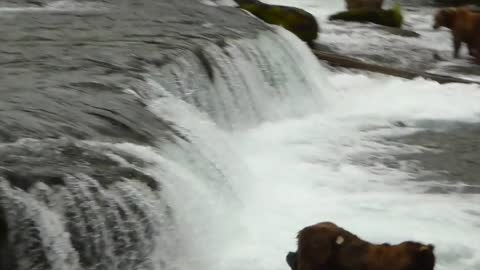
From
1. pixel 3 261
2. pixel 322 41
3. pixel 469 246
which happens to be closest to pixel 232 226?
pixel 469 246

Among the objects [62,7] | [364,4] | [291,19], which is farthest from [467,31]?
[62,7]

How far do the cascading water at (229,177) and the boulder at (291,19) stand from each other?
115 inches

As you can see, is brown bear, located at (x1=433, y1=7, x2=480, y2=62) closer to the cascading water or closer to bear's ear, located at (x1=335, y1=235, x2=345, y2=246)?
the cascading water


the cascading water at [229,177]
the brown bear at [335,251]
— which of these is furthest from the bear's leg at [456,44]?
the brown bear at [335,251]

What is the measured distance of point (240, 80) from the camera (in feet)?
32.8

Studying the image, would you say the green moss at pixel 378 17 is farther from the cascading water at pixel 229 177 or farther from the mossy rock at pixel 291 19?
the cascading water at pixel 229 177

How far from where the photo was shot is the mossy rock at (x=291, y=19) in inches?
574

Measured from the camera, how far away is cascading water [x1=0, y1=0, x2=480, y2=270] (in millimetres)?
4828

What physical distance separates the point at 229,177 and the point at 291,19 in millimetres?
8095

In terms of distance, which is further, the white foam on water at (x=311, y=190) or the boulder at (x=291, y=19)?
the boulder at (x=291, y=19)

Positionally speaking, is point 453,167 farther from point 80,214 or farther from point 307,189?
point 80,214

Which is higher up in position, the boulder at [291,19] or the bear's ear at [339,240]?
the bear's ear at [339,240]

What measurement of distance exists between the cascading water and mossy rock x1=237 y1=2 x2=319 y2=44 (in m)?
2.92

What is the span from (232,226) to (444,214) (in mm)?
1574
